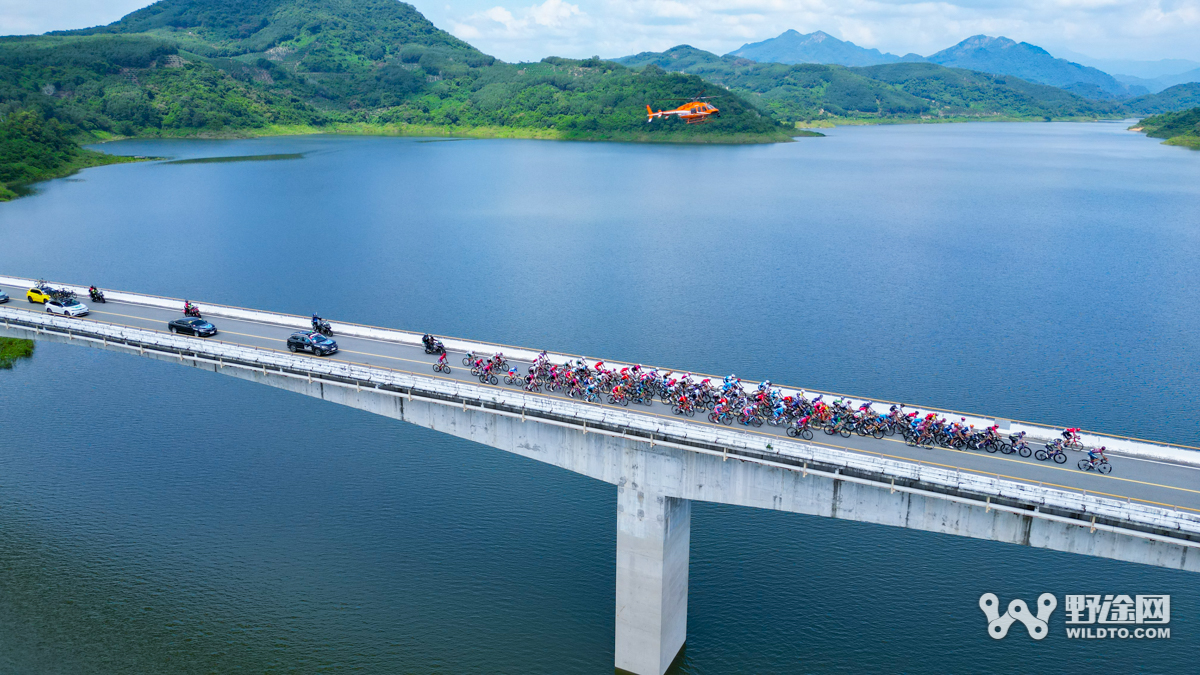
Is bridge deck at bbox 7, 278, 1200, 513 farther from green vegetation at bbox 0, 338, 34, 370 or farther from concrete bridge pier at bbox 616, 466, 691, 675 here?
green vegetation at bbox 0, 338, 34, 370

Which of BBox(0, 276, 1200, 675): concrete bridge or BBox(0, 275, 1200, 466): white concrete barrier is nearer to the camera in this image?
BBox(0, 276, 1200, 675): concrete bridge

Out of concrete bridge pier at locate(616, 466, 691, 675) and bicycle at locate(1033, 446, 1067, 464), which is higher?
bicycle at locate(1033, 446, 1067, 464)

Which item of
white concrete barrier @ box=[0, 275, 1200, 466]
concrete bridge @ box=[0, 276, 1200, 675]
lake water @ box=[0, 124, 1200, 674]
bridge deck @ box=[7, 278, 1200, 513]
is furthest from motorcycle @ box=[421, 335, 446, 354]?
lake water @ box=[0, 124, 1200, 674]

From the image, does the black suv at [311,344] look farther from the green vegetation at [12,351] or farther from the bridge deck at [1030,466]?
the green vegetation at [12,351]

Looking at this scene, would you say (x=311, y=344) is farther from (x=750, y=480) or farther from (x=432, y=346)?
(x=750, y=480)

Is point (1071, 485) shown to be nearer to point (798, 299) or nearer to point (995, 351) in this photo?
point (995, 351)

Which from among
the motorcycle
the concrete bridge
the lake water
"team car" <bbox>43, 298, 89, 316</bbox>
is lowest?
the lake water

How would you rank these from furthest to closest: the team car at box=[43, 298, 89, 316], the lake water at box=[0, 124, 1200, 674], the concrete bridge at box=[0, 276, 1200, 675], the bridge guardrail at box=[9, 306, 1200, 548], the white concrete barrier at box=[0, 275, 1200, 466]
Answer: the team car at box=[43, 298, 89, 316], the lake water at box=[0, 124, 1200, 674], the white concrete barrier at box=[0, 275, 1200, 466], the concrete bridge at box=[0, 276, 1200, 675], the bridge guardrail at box=[9, 306, 1200, 548]
